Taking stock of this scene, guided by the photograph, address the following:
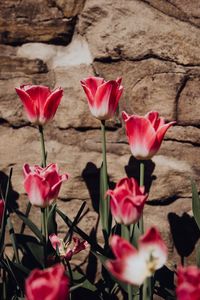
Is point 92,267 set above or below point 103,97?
below

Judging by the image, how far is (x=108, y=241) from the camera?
1.54 m

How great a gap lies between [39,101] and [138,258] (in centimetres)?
59

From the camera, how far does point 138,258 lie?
96 centimetres

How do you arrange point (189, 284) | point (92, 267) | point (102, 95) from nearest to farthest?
1. point (189, 284)
2. point (102, 95)
3. point (92, 267)

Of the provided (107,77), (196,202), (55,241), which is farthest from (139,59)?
(55,241)

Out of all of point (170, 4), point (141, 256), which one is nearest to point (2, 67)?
point (170, 4)

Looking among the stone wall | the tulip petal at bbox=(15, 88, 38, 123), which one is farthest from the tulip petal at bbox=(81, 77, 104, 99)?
the stone wall

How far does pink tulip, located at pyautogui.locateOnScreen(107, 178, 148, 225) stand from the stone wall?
552mm

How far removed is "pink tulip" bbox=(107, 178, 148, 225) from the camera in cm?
110

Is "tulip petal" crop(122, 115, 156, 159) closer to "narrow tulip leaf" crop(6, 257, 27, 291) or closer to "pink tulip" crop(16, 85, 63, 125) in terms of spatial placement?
"pink tulip" crop(16, 85, 63, 125)

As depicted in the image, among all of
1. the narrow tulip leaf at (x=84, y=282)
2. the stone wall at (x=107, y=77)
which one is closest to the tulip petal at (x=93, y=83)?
the stone wall at (x=107, y=77)

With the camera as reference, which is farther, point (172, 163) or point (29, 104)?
point (172, 163)

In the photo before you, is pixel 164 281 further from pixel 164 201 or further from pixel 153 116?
pixel 153 116

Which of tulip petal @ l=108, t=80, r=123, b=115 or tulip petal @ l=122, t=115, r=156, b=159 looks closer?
tulip petal @ l=122, t=115, r=156, b=159
